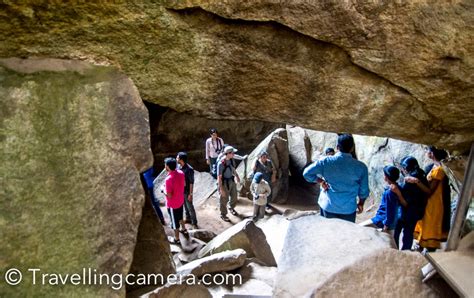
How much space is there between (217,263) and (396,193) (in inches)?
106

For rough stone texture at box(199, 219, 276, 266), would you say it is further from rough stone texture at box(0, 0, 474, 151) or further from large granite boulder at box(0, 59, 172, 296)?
large granite boulder at box(0, 59, 172, 296)

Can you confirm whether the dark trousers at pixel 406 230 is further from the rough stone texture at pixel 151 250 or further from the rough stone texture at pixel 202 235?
the rough stone texture at pixel 202 235

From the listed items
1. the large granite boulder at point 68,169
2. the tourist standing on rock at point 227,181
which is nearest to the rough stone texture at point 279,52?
the large granite boulder at point 68,169

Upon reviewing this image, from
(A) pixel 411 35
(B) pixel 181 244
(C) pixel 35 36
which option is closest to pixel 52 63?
(C) pixel 35 36

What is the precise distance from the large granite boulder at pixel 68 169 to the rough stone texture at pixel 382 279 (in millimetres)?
1779

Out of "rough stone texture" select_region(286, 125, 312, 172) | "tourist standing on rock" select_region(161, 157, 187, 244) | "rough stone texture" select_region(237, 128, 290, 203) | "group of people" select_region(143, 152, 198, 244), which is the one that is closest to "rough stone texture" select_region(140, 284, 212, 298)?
"group of people" select_region(143, 152, 198, 244)

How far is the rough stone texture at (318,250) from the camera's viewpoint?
142 inches

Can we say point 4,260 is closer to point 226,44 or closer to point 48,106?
point 48,106

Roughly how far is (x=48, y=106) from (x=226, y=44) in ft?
4.35

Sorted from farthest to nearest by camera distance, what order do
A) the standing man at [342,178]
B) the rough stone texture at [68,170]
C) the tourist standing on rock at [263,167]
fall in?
1. the tourist standing on rock at [263,167]
2. the standing man at [342,178]
3. the rough stone texture at [68,170]

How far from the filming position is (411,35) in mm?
3098

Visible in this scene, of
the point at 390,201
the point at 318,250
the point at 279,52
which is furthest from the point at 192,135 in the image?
the point at 279,52

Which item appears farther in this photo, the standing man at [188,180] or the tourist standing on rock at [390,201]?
the standing man at [188,180]

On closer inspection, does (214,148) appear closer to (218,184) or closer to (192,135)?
(218,184)
